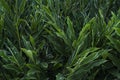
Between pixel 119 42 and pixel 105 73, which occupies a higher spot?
pixel 119 42

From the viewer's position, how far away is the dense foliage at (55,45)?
1.60 m

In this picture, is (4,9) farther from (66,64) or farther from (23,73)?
(66,64)

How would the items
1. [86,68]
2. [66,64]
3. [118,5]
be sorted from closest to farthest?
[86,68] < [66,64] < [118,5]

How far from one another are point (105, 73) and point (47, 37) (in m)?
0.46

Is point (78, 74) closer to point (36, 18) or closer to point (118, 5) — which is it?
point (36, 18)

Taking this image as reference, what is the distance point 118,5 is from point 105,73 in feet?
2.28

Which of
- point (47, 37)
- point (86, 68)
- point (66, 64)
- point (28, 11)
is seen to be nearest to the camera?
point (86, 68)

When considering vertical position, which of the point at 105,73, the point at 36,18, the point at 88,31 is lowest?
the point at 105,73

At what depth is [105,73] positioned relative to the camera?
Result: 5.73ft

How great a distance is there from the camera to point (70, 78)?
5.20ft

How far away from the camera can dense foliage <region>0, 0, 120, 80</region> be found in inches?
62.9

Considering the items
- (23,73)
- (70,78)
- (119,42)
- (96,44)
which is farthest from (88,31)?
(23,73)

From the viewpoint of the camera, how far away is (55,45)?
5.75ft

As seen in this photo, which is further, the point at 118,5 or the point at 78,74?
the point at 118,5
